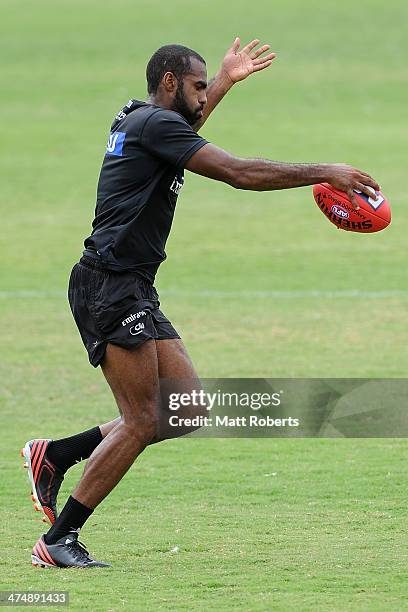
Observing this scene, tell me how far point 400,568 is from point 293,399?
4.20 m

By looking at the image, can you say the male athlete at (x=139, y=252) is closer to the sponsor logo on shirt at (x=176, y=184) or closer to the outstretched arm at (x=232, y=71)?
the sponsor logo on shirt at (x=176, y=184)

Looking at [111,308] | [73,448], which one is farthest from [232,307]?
[111,308]

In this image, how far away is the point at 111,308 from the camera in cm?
707

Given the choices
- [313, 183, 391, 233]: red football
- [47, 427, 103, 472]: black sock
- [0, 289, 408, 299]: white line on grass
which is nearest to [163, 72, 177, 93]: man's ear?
[313, 183, 391, 233]: red football

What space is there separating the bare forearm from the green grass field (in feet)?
6.51

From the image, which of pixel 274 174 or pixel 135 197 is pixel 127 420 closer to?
pixel 135 197

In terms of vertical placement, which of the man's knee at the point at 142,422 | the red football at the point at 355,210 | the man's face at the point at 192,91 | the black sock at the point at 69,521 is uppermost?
the man's face at the point at 192,91

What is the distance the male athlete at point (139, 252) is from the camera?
6867mm

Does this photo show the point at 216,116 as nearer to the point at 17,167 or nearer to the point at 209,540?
the point at 17,167

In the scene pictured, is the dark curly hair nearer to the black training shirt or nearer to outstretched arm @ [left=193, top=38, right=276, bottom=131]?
the black training shirt

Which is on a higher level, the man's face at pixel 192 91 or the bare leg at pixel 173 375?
the man's face at pixel 192 91

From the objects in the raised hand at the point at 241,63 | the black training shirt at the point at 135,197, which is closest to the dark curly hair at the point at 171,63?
the black training shirt at the point at 135,197

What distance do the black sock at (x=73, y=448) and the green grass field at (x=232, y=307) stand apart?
1.51ft

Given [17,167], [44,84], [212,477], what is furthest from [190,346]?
[44,84]
